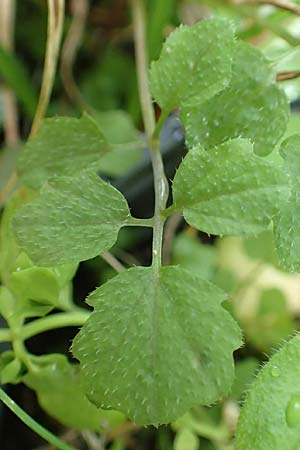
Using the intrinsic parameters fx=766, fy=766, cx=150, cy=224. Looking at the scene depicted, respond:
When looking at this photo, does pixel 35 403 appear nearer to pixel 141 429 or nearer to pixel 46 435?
pixel 141 429

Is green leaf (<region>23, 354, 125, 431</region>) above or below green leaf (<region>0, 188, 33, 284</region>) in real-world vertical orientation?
below

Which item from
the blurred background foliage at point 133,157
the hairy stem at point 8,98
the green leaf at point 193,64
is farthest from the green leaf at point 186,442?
the hairy stem at point 8,98

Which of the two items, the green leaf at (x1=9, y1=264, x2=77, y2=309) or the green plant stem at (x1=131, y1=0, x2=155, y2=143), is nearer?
the green leaf at (x1=9, y1=264, x2=77, y2=309)

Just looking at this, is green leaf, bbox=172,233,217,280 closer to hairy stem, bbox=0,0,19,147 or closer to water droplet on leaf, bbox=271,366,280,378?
hairy stem, bbox=0,0,19,147

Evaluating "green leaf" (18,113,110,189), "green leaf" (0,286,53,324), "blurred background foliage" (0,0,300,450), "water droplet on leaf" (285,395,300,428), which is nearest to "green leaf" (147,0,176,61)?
"blurred background foliage" (0,0,300,450)

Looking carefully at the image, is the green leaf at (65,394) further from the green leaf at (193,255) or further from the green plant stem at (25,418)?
the green leaf at (193,255)
